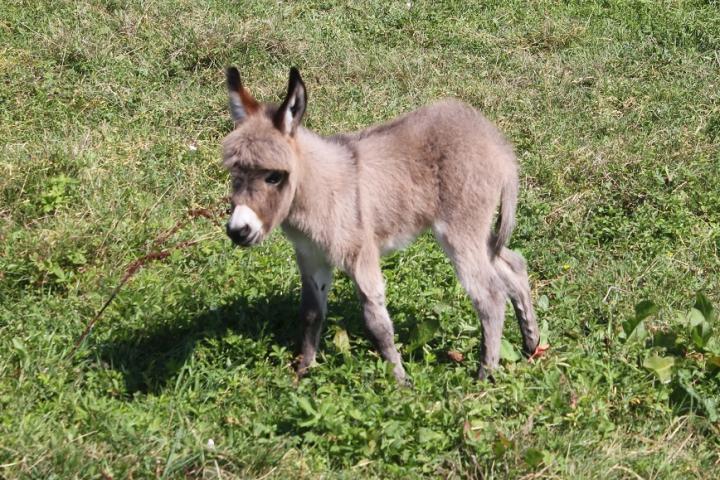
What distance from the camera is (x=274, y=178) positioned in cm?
468

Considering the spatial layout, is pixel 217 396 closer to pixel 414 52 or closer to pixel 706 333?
pixel 706 333

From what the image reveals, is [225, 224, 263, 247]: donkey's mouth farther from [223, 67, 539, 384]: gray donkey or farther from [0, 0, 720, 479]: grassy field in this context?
[0, 0, 720, 479]: grassy field

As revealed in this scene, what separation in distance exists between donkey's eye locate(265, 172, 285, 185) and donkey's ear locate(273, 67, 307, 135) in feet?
0.86

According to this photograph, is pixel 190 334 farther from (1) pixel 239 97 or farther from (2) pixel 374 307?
(1) pixel 239 97

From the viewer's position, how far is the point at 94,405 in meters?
4.61

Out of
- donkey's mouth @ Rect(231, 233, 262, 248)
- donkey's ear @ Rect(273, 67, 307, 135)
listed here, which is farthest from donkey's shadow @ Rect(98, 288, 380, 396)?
donkey's ear @ Rect(273, 67, 307, 135)

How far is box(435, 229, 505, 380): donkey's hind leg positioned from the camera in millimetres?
5293

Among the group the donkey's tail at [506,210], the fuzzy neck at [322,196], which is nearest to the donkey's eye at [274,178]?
the fuzzy neck at [322,196]

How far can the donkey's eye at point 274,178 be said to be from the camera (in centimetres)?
464

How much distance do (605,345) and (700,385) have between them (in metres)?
0.62

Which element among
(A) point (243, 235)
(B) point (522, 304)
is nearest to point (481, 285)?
(B) point (522, 304)

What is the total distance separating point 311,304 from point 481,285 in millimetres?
1001

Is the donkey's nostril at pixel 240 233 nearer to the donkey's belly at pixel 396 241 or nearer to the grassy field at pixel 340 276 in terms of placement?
the grassy field at pixel 340 276

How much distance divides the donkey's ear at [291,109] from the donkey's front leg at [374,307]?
2.77 ft
